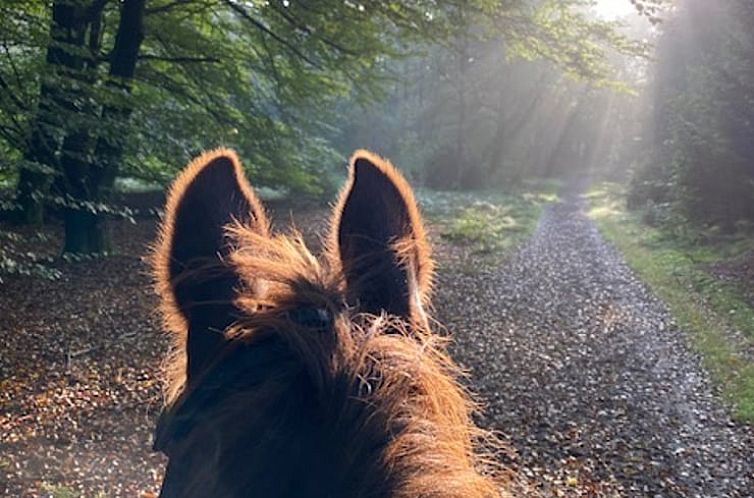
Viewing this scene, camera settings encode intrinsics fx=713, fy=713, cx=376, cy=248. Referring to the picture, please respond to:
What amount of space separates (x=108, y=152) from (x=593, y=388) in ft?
19.2

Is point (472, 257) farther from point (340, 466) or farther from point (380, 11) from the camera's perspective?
point (340, 466)

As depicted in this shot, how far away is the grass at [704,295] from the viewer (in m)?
7.11

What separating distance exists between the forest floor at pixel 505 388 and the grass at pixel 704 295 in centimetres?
23

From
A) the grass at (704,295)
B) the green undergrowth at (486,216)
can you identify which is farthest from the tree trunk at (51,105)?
the green undergrowth at (486,216)

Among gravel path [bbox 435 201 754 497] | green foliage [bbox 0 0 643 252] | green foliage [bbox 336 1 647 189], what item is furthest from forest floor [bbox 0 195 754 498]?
green foliage [bbox 336 1 647 189]

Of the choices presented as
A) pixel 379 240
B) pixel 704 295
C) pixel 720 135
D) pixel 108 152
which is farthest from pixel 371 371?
pixel 720 135

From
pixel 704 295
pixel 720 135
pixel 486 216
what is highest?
pixel 720 135

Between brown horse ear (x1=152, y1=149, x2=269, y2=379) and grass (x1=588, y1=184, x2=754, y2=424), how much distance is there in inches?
226

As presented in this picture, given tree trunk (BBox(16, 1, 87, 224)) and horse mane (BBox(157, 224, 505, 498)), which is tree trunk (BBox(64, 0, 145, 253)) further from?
horse mane (BBox(157, 224, 505, 498))

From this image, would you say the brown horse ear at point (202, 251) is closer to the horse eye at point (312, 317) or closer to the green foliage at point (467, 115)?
the horse eye at point (312, 317)

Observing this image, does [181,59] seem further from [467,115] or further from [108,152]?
[467,115]

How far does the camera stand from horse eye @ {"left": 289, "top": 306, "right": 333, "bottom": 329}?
129 cm

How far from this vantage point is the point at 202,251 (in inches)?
64.0

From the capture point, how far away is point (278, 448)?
45.7 inches
